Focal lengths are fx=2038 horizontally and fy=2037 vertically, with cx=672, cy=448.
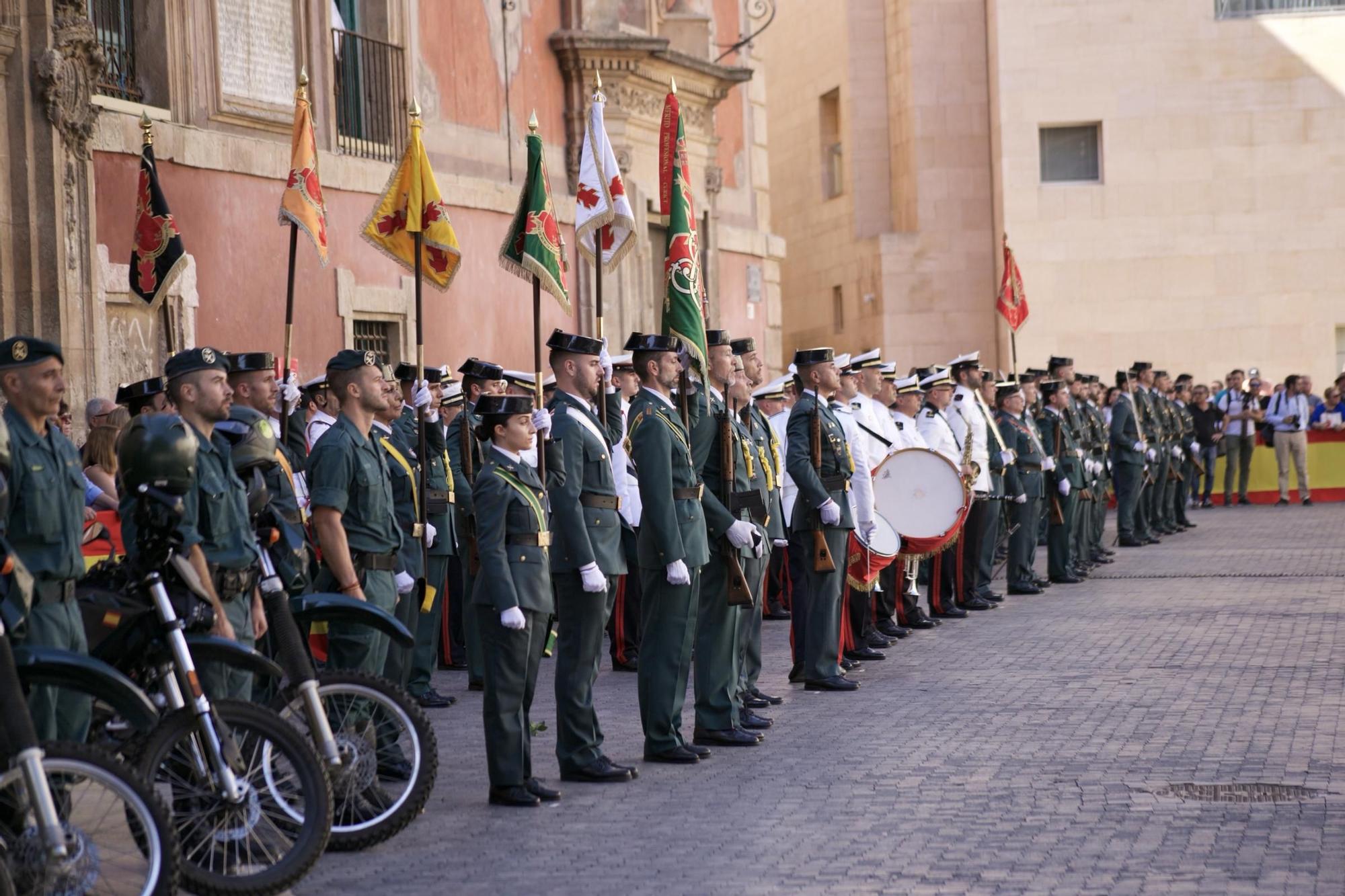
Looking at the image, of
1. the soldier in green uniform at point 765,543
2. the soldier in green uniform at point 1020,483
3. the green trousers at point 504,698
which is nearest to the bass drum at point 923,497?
the soldier in green uniform at point 765,543

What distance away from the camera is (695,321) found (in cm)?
1084

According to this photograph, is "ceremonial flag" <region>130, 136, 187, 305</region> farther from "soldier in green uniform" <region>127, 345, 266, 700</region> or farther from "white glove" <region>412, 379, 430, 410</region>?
"soldier in green uniform" <region>127, 345, 266, 700</region>

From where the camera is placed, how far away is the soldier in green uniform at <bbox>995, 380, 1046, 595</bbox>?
17.9 meters

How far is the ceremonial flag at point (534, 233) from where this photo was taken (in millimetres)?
10773

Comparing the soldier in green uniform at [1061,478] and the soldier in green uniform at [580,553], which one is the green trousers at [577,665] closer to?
the soldier in green uniform at [580,553]

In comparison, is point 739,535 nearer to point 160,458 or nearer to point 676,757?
point 676,757

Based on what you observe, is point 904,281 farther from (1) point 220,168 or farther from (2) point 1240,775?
(2) point 1240,775

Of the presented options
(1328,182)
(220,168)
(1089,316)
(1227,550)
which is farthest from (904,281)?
(220,168)

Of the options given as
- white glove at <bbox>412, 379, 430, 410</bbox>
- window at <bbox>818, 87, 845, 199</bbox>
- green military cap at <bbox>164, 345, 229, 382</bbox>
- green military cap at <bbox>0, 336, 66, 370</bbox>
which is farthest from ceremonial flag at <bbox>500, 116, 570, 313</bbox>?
window at <bbox>818, 87, 845, 199</bbox>

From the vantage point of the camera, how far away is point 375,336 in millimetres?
18344

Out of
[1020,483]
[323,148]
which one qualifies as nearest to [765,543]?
[1020,483]

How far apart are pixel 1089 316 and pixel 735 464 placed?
25519mm

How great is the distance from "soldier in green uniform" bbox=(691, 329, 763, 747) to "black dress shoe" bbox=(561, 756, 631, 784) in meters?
1.07

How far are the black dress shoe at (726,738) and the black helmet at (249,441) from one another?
2681 millimetres
